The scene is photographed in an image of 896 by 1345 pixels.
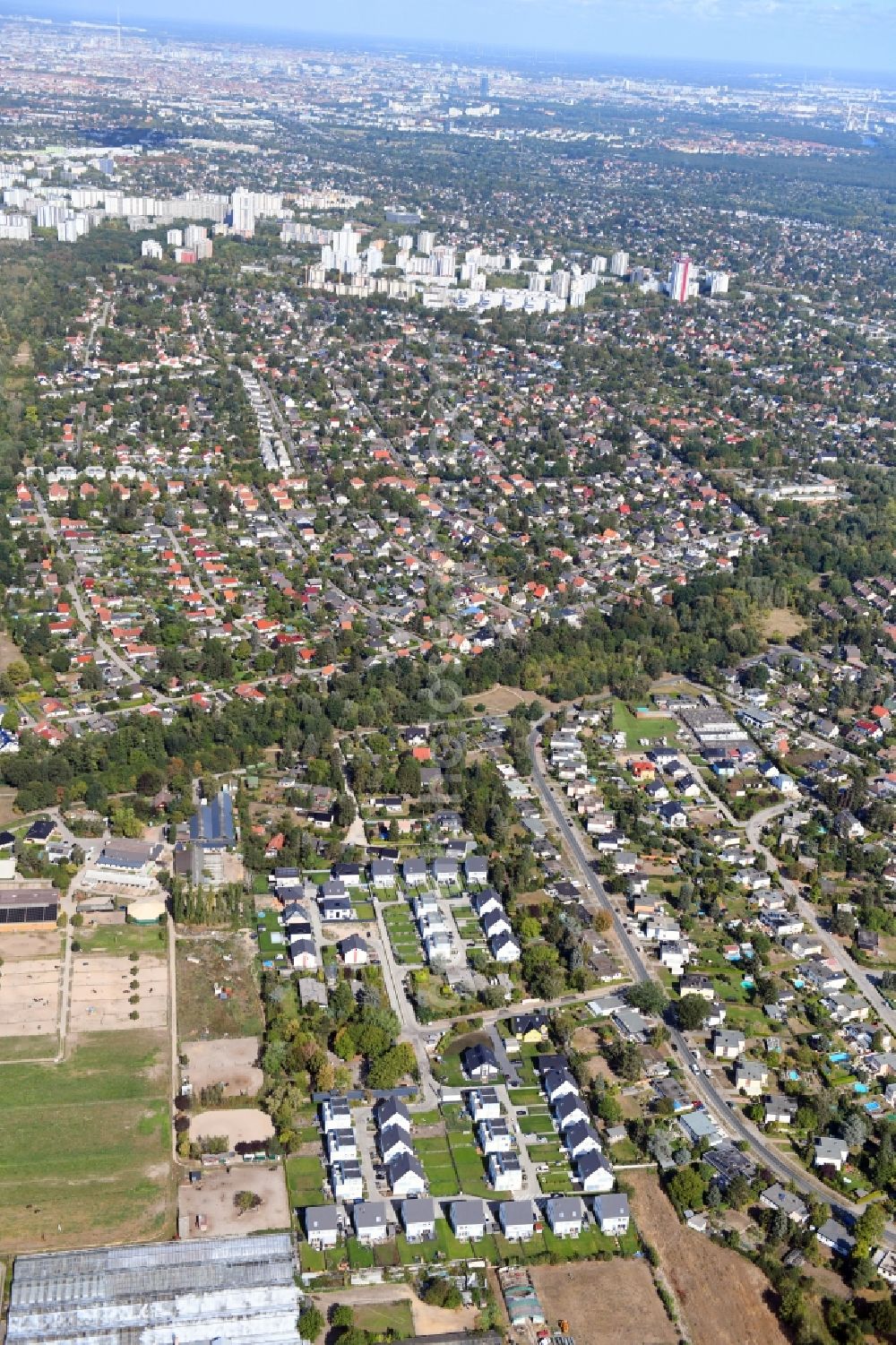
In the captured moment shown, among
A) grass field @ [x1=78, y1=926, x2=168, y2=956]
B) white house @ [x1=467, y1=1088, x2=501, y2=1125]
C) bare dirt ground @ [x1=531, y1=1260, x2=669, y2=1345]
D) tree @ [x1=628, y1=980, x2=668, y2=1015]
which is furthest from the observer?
grass field @ [x1=78, y1=926, x2=168, y2=956]

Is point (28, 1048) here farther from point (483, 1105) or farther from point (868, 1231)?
point (868, 1231)

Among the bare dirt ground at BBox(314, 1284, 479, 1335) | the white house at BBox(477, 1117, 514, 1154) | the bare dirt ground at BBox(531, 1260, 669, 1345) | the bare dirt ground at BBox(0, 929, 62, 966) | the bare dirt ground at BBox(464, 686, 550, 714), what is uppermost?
the bare dirt ground at BBox(464, 686, 550, 714)

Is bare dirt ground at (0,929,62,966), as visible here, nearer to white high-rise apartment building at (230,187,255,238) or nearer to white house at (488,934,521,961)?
white house at (488,934,521,961)

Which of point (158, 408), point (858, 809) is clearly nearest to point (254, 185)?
point (158, 408)

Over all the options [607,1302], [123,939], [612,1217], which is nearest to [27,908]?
[123,939]

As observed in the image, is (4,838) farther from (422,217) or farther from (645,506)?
(422,217)

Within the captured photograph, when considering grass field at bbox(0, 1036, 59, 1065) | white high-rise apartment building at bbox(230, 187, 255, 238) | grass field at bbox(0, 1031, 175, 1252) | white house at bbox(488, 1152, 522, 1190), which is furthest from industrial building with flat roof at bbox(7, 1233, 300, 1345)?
white high-rise apartment building at bbox(230, 187, 255, 238)

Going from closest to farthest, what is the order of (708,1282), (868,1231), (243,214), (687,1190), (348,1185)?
(708,1282)
(868,1231)
(348,1185)
(687,1190)
(243,214)
